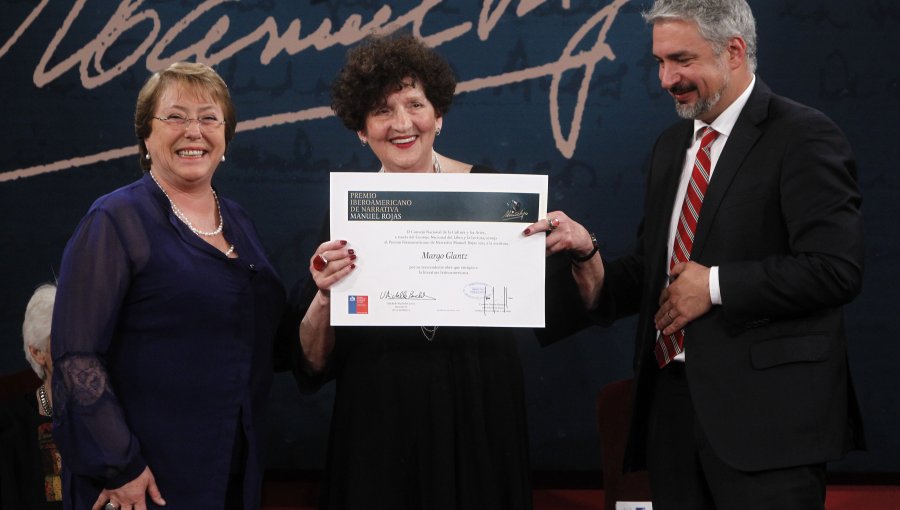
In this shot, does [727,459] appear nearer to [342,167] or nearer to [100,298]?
[100,298]

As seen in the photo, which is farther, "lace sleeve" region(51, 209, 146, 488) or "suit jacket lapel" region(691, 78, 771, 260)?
"suit jacket lapel" region(691, 78, 771, 260)

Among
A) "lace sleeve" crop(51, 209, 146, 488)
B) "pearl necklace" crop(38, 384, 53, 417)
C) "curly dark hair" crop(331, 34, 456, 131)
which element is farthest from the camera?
"pearl necklace" crop(38, 384, 53, 417)

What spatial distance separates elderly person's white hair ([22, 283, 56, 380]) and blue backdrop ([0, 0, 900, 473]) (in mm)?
578

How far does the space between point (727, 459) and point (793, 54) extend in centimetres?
195

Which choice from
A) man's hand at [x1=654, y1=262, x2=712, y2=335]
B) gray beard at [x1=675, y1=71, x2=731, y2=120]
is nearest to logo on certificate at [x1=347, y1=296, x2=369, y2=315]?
man's hand at [x1=654, y1=262, x2=712, y2=335]

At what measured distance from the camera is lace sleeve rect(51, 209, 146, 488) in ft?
6.97

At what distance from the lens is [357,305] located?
2.29 meters

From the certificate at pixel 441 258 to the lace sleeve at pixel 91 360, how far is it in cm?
52

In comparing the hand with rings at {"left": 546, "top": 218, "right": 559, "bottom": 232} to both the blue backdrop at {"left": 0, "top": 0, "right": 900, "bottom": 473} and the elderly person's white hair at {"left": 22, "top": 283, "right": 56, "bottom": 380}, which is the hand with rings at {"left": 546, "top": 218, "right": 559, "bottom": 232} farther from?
the elderly person's white hair at {"left": 22, "top": 283, "right": 56, "bottom": 380}
